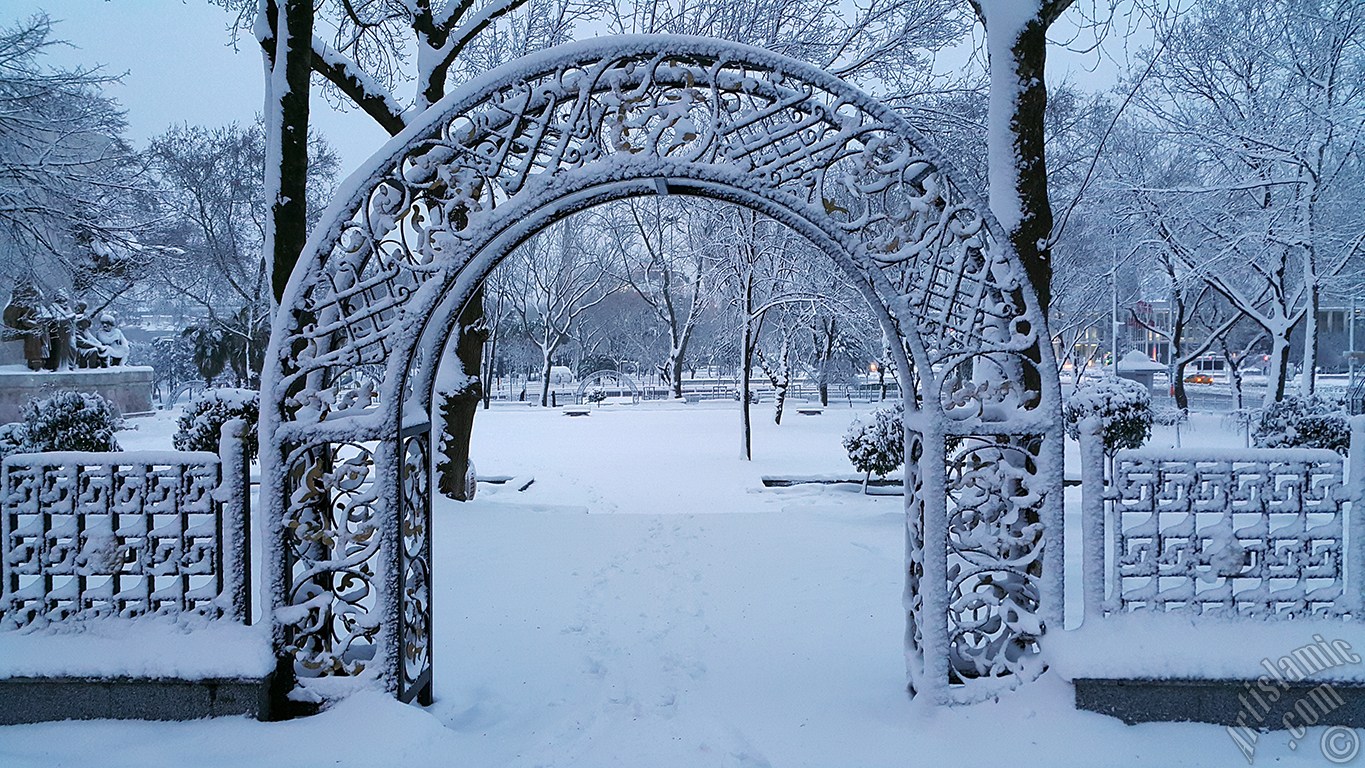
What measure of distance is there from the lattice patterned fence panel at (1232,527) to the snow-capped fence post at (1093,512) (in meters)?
0.03

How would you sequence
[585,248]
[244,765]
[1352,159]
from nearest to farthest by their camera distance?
[244,765] → [1352,159] → [585,248]

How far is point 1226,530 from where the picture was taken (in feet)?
12.0

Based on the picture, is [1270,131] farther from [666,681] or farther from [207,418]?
[207,418]

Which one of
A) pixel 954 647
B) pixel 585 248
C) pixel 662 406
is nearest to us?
pixel 954 647

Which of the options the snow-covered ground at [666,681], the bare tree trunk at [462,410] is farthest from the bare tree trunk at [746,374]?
the bare tree trunk at [462,410]

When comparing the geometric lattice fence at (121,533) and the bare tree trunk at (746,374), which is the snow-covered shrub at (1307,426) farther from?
the geometric lattice fence at (121,533)

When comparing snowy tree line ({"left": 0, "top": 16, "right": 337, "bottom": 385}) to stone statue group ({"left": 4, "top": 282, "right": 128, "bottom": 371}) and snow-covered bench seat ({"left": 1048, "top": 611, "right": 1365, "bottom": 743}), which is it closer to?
stone statue group ({"left": 4, "top": 282, "right": 128, "bottom": 371})

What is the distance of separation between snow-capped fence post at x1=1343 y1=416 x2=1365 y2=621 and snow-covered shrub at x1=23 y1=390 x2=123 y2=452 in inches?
535

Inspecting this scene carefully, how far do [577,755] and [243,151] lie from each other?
88.4 feet

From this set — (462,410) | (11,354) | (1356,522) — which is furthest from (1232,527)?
(11,354)

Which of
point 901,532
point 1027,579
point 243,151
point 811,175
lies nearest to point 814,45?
point 901,532

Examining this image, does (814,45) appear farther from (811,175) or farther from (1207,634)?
(1207,634)

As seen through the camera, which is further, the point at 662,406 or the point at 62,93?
the point at 662,406

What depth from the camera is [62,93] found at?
11.7 metres
